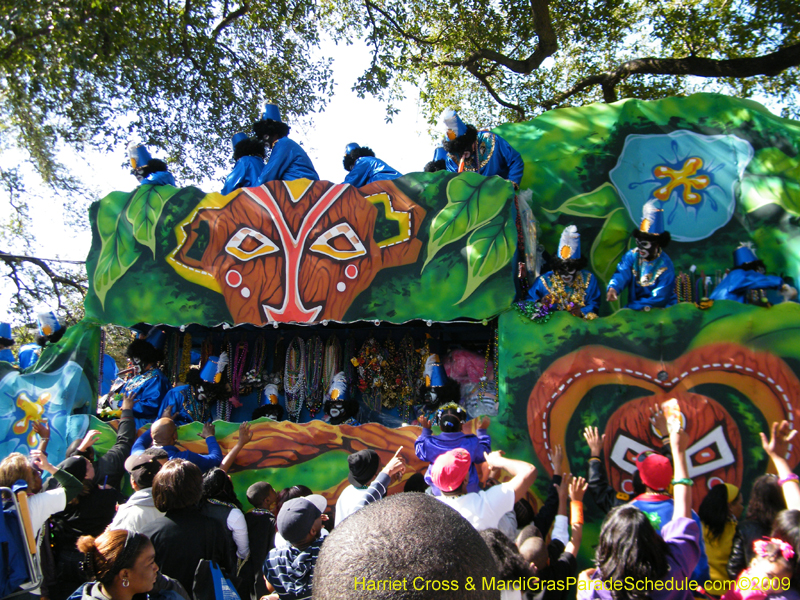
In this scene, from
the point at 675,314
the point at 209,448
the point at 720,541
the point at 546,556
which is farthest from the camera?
the point at 209,448

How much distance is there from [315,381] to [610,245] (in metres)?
3.68

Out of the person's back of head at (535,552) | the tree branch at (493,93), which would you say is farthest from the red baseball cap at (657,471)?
the tree branch at (493,93)

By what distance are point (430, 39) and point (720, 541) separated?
10.8 meters

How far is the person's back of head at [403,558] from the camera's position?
4.32ft

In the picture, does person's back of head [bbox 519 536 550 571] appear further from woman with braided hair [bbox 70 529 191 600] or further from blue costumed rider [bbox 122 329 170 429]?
blue costumed rider [bbox 122 329 170 429]

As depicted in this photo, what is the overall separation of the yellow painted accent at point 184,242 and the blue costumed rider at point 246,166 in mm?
235

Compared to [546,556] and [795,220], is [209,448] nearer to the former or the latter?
[546,556]

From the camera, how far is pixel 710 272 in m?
6.68

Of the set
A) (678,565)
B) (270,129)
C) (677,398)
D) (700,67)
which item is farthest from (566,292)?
(700,67)

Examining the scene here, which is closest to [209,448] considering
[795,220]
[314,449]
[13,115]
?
[314,449]

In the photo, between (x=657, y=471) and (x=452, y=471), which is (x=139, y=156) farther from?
(x=657, y=471)

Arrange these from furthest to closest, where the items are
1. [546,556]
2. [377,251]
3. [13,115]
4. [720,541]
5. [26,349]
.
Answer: [13,115] → [26,349] → [377,251] → [720,541] → [546,556]

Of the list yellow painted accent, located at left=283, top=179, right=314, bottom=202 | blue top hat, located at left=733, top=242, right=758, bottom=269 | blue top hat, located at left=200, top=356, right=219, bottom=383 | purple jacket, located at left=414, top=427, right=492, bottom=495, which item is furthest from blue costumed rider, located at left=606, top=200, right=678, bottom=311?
blue top hat, located at left=200, top=356, right=219, bottom=383

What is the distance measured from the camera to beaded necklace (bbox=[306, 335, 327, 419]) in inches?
303
